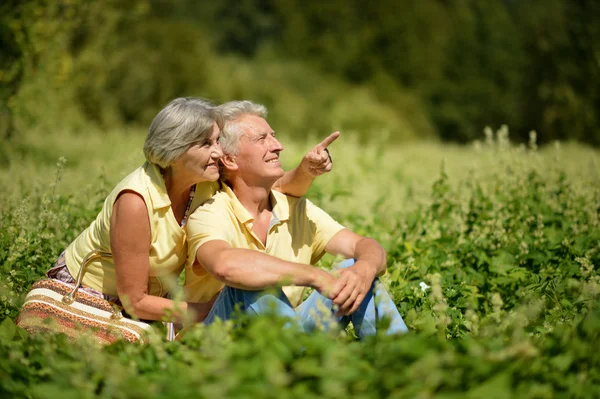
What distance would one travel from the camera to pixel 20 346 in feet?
8.59

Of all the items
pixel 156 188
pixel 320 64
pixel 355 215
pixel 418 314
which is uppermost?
pixel 156 188

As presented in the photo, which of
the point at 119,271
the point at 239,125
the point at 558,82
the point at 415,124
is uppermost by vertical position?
the point at 239,125

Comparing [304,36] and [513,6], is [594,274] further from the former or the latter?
[513,6]

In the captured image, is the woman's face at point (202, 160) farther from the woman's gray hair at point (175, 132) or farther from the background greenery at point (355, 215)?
the background greenery at point (355, 215)

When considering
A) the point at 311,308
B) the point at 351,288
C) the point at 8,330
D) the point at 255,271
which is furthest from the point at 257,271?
the point at 8,330

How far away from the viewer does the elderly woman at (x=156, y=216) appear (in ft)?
10.4

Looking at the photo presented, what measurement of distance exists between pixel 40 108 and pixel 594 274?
8.16 metres

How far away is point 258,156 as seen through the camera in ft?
11.3

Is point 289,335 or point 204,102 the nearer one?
point 289,335

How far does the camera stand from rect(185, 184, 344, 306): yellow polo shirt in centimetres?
321

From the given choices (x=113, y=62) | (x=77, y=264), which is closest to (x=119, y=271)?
(x=77, y=264)

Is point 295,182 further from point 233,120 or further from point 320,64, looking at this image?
point 320,64

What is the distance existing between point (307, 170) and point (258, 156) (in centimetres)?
27

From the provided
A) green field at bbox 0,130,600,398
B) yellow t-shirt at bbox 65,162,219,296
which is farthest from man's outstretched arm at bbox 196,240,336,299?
yellow t-shirt at bbox 65,162,219,296
